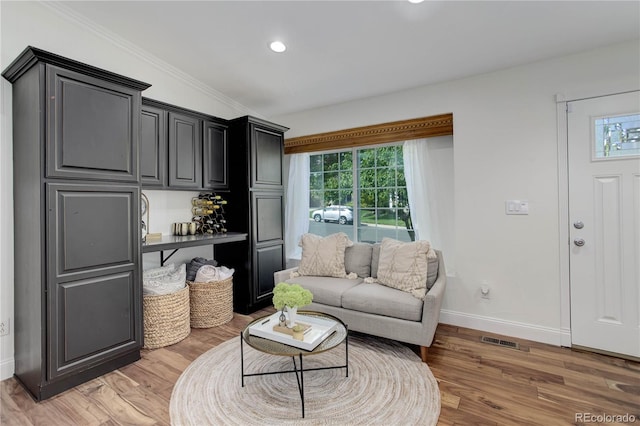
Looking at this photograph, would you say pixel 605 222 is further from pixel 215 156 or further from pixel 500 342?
pixel 215 156

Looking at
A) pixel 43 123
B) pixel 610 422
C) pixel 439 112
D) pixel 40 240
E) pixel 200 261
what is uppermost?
pixel 439 112

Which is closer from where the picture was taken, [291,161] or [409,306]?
[409,306]

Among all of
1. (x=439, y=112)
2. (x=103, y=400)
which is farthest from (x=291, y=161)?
(x=103, y=400)

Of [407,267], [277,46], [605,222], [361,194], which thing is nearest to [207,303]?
[407,267]

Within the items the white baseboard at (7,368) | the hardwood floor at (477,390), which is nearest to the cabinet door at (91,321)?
the hardwood floor at (477,390)

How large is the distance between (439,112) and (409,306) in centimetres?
203

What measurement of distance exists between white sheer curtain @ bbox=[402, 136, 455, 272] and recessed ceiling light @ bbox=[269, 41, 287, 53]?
5.54 feet

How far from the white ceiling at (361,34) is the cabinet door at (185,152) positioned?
63 centimetres

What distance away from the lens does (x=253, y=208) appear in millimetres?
3564

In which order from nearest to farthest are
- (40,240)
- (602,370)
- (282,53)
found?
(40,240) → (602,370) → (282,53)

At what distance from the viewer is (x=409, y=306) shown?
2.48 m

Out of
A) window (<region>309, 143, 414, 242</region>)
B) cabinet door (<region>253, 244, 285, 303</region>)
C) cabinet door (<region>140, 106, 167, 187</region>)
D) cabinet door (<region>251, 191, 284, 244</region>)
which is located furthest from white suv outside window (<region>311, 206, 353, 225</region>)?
cabinet door (<region>140, 106, 167, 187</region>)

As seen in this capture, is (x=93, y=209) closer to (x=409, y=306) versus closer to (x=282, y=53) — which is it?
(x=282, y=53)

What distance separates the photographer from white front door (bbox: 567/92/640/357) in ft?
7.96
